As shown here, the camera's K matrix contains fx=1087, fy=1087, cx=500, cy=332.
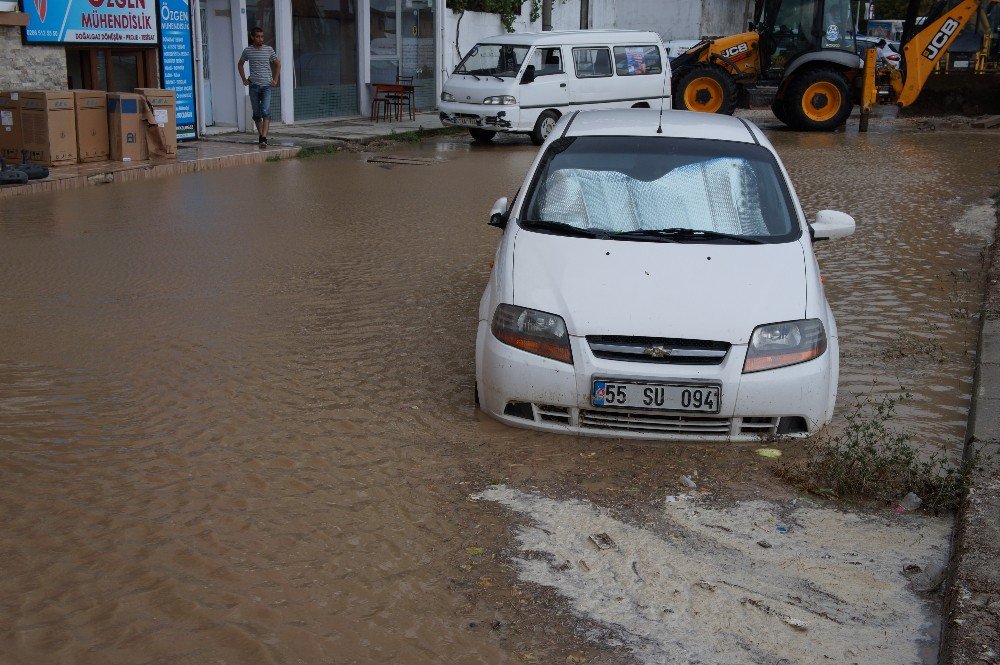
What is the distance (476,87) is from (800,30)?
24.8ft

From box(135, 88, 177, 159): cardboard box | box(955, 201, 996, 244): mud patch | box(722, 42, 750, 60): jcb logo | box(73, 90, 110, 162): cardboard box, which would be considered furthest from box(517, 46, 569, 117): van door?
box(955, 201, 996, 244): mud patch

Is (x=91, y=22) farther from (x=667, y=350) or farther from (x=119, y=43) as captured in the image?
(x=667, y=350)

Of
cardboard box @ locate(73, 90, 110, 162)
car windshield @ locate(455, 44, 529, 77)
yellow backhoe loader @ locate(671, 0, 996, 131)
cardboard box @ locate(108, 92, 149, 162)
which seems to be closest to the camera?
cardboard box @ locate(73, 90, 110, 162)

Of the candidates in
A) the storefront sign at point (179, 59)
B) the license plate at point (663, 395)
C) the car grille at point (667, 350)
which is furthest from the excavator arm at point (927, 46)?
the license plate at point (663, 395)

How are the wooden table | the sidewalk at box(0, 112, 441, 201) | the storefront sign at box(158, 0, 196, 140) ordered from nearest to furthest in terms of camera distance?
the sidewalk at box(0, 112, 441, 201) → the storefront sign at box(158, 0, 196, 140) → the wooden table

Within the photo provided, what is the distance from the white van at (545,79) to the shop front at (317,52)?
3683mm

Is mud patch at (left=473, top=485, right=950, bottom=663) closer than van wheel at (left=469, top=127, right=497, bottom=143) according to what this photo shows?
Yes

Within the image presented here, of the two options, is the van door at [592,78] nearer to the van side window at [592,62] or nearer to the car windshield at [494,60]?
the van side window at [592,62]

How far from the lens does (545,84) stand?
Result: 18.9 metres

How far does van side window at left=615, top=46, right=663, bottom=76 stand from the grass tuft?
51.1ft

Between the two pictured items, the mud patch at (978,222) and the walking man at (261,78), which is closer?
the mud patch at (978,222)

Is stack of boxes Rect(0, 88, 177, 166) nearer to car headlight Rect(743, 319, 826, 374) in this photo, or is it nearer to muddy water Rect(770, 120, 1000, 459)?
muddy water Rect(770, 120, 1000, 459)

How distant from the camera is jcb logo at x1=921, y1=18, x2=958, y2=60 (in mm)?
22172

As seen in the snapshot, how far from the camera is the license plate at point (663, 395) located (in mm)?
4816
